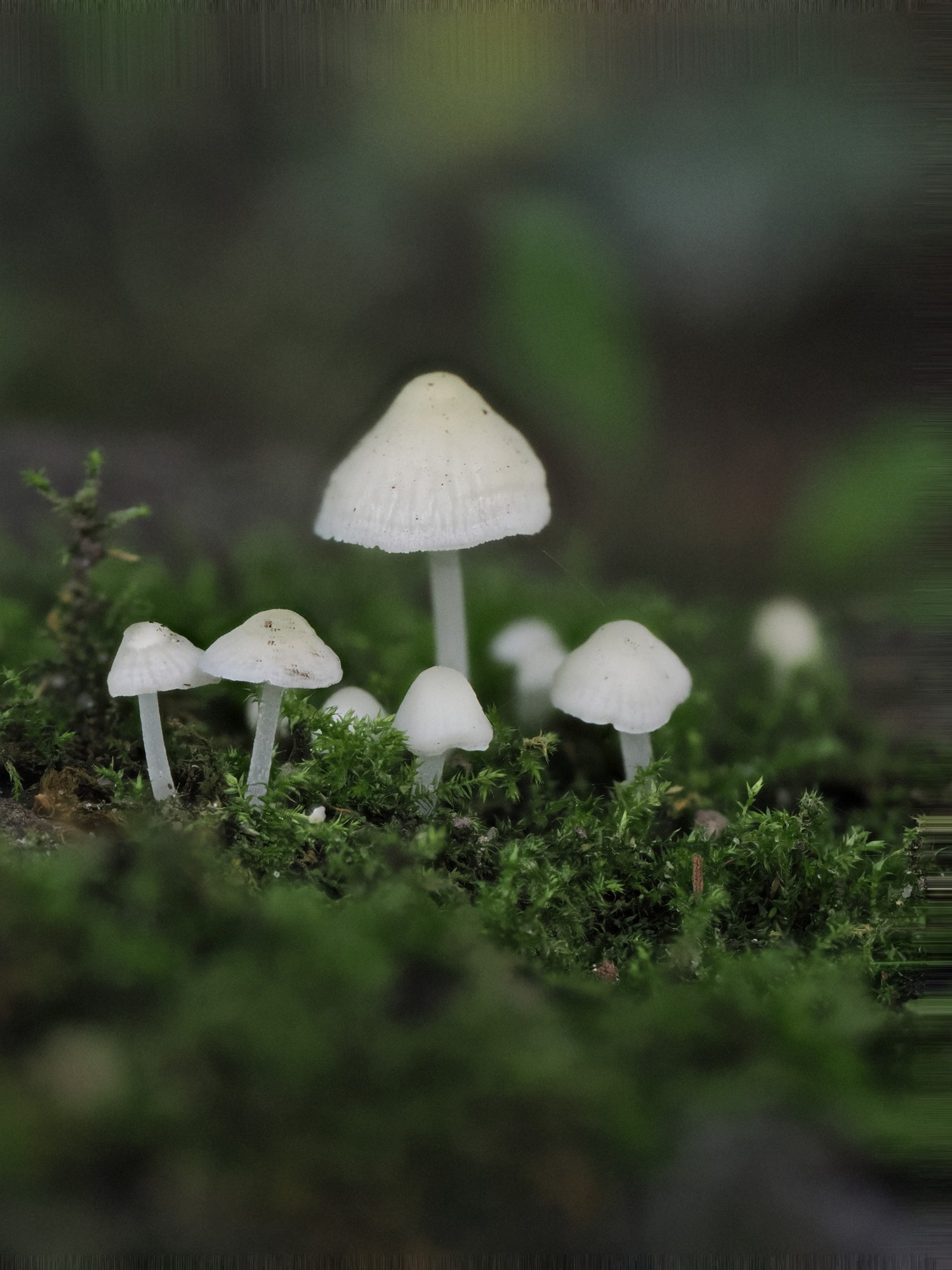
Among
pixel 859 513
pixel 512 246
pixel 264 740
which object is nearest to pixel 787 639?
pixel 859 513

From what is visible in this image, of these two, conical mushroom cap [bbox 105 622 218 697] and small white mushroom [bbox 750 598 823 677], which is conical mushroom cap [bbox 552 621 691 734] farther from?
small white mushroom [bbox 750 598 823 677]

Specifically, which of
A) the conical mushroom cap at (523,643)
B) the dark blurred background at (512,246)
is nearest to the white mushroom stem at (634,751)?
the conical mushroom cap at (523,643)

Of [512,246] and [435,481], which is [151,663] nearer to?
[435,481]

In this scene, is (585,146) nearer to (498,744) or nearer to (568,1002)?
(498,744)

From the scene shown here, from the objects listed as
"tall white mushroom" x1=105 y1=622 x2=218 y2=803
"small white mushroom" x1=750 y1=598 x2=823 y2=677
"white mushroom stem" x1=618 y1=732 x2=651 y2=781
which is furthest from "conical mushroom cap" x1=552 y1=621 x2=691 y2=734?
"small white mushroom" x1=750 y1=598 x2=823 y2=677

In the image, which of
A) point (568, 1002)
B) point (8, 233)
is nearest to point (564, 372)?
point (8, 233)

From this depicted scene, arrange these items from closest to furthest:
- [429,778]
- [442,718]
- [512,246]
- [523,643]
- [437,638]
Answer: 1. [442,718]
2. [429,778]
3. [437,638]
4. [523,643]
5. [512,246]

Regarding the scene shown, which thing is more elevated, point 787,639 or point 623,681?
point 787,639

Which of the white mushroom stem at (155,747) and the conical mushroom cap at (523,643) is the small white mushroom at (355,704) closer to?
the white mushroom stem at (155,747)
